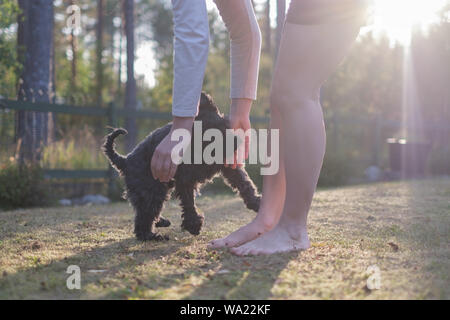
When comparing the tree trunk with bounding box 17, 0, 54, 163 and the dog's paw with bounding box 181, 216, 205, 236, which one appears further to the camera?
the tree trunk with bounding box 17, 0, 54, 163

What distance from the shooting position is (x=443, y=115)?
15.1 metres

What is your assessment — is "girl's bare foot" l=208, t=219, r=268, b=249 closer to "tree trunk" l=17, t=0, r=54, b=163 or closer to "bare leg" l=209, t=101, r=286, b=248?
"bare leg" l=209, t=101, r=286, b=248

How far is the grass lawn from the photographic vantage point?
5.39 feet

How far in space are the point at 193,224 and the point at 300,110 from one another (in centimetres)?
112

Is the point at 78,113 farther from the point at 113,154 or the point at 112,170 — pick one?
the point at 113,154

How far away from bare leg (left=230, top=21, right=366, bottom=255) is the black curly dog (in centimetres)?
71

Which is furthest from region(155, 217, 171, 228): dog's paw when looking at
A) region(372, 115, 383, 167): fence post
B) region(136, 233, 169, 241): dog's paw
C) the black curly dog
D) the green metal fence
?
region(372, 115, 383, 167): fence post

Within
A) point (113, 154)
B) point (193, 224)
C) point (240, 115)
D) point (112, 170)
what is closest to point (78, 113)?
point (112, 170)

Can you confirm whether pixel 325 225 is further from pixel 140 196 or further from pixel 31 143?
pixel 31 143

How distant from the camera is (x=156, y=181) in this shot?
278 cm

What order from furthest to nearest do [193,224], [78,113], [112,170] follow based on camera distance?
[112,170]
[78,113]
[193,224]

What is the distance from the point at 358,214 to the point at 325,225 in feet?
2.24

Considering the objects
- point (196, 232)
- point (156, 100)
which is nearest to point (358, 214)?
point (196, 232)
